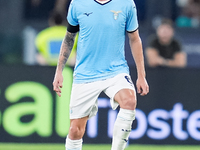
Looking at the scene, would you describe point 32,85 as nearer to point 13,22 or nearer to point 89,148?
point 89,148

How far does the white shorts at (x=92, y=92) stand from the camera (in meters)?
5.37

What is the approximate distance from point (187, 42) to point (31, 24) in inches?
144

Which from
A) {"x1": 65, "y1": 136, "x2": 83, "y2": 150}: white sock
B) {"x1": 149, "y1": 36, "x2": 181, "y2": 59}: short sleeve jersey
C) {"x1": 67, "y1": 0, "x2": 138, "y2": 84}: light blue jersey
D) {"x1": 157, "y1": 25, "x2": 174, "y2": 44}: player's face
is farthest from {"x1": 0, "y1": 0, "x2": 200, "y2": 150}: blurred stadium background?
{"x1": 67, "y1": 0, "x2": 138, "y2": 84}: light blue jersey

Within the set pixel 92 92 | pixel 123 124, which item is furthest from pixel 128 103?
pixel 92 92

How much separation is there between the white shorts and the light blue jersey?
64 millimetres

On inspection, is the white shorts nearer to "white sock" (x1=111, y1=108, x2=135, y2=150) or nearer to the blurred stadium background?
"white sock" (x1=111, y1=108, x2=135, y2=150)

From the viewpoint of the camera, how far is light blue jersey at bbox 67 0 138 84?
5.39 m

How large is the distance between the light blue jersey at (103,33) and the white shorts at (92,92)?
6 centimetres

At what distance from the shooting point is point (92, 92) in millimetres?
5496

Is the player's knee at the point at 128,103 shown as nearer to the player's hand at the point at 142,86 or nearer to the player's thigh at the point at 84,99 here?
the player's hand at the point at 142,86

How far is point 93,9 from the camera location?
543cm

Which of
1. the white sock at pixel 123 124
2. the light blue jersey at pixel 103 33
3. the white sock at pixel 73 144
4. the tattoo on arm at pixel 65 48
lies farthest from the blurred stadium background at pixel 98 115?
the white sock at pixel 123 124

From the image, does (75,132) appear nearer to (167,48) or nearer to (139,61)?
(139,61)

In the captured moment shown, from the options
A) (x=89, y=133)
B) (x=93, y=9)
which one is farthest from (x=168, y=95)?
(x=93, y=9)
